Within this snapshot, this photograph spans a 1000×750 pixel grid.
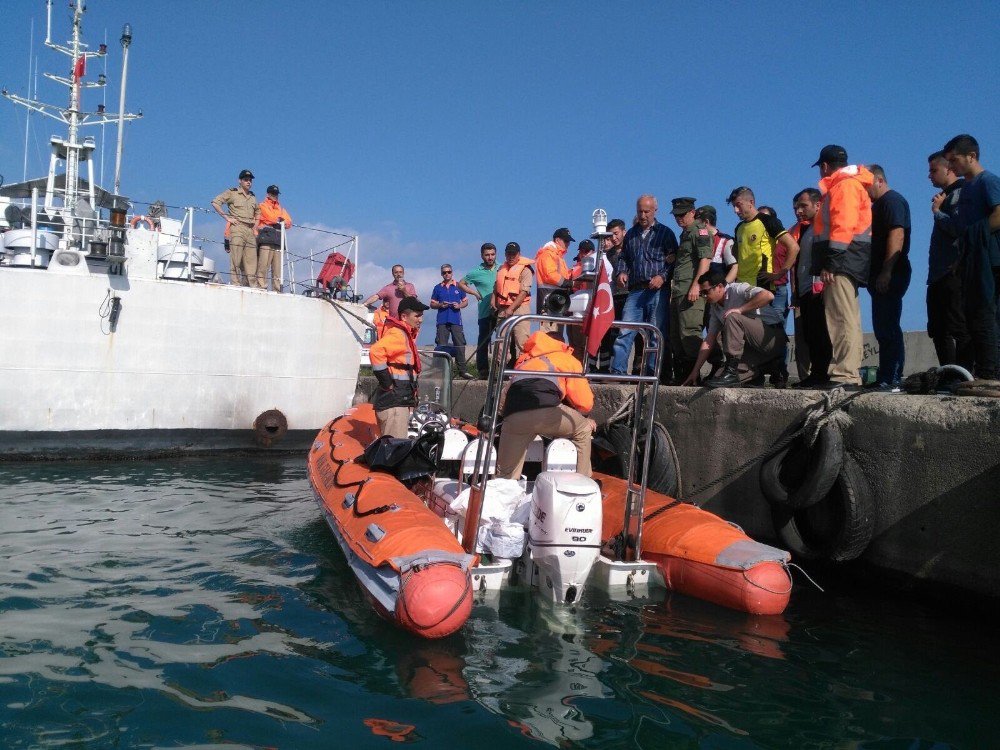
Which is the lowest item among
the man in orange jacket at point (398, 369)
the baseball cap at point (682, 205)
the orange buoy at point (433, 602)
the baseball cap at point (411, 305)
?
the orange buoy at point (433, 602)

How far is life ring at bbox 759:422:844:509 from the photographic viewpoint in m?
5.19

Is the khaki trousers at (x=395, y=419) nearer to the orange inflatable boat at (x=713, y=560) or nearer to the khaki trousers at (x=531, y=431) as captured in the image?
the khaki trousers at (x=531, y=431)

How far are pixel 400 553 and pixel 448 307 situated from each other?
796 cm

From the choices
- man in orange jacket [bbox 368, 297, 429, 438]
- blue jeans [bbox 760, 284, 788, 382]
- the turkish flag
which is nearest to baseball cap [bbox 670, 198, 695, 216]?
blue jeans [bbox 760, 284, 788, 382]

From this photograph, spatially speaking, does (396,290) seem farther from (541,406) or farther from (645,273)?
(541,406)

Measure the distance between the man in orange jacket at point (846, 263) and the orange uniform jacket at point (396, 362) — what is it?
12.7ft

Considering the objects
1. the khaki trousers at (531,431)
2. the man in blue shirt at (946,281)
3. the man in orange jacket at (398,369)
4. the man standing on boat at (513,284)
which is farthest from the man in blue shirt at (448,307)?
the man in blue shirt at (946,281)

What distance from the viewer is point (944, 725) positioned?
330 cm

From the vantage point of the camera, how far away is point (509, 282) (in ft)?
32.6

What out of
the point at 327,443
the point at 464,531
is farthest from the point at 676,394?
the point at 327,443

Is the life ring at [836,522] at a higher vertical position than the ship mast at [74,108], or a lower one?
lower

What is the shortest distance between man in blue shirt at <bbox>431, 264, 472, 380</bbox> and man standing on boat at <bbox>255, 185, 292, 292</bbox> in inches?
127

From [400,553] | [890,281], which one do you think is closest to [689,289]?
[890,281]

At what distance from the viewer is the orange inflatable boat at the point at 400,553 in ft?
12.9
